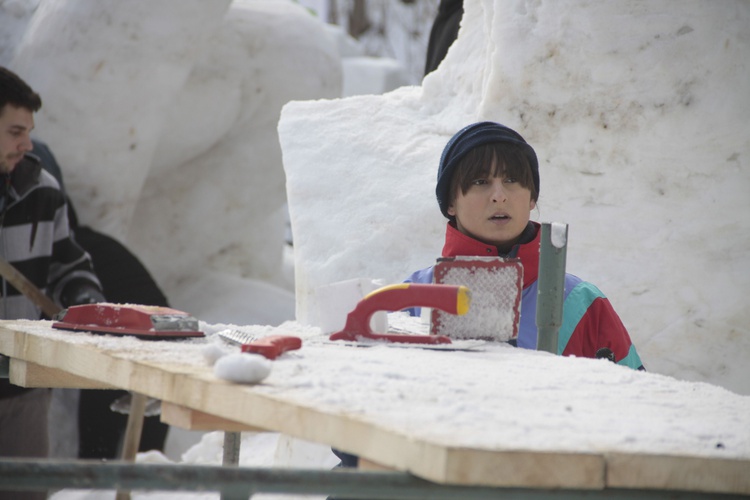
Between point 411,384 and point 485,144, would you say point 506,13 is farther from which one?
point 411,384

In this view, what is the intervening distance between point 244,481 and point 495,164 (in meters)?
1.24

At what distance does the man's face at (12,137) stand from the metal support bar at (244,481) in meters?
2.38

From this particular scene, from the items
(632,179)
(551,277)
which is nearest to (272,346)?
(551,277)

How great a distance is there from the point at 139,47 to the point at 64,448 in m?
2.20

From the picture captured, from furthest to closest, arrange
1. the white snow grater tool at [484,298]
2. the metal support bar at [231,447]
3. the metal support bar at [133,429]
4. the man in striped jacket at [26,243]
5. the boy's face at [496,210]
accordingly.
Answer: the metal support bar at [133,429]
the man in striped jacket at [26,243]
the boy's face at [496,210]
the metal support bar at [231,447]
the white snow grater tool at [484,298]

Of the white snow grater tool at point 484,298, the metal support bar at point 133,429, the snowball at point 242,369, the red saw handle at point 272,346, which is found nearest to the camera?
the snowball at point 242,369

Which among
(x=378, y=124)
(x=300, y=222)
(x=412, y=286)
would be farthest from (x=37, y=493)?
(x=412, y=286)

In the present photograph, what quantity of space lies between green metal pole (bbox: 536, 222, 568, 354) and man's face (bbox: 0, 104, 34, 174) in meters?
2.10

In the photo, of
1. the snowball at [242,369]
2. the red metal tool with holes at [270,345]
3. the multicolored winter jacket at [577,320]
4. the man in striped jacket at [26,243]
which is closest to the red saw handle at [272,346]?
the red metal tool with holes at [270,345]

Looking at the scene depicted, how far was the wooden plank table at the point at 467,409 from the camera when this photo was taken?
938 mm

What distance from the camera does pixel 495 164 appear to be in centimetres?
211

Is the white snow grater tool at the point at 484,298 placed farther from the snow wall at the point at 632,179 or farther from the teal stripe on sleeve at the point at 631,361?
the snow wall at the point at 632,179

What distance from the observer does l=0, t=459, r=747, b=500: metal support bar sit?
977mm

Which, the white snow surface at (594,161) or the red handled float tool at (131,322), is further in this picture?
the white snow surface at (594,161)
